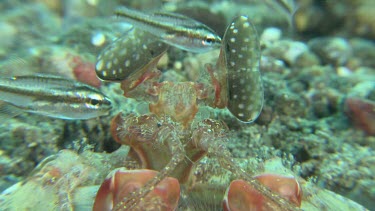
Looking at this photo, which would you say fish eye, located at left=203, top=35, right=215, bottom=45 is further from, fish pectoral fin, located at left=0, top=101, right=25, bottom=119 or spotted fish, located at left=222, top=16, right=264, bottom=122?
fish pectoral fin, located at left=0, top=101, right=25, bottom=119

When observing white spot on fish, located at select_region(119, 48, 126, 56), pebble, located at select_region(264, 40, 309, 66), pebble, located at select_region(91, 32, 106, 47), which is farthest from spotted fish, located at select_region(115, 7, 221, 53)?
pebble, located at select_region(264, 40, 309, 66)

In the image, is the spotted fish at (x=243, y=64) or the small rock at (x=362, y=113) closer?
the spotted fish at (x=243, y=64)

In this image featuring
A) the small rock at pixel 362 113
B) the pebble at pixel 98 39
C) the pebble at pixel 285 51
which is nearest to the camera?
the small rock at pixel 362 113

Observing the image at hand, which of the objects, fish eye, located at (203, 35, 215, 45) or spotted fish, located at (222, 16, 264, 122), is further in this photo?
fish eye, located at (203, 35, 215, 45)

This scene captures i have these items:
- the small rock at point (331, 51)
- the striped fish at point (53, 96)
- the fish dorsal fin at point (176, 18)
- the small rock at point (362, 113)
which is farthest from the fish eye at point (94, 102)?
the small rock at point (331, 51)

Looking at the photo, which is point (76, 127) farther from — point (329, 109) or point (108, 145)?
point (329, 109)

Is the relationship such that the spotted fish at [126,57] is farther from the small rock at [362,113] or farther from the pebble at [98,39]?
the small rock at [362,113]

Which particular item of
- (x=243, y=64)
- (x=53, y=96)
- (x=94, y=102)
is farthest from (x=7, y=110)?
(x=243, y=64)

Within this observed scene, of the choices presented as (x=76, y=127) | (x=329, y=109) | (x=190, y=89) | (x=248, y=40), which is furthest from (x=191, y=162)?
(x=329, y=109)
